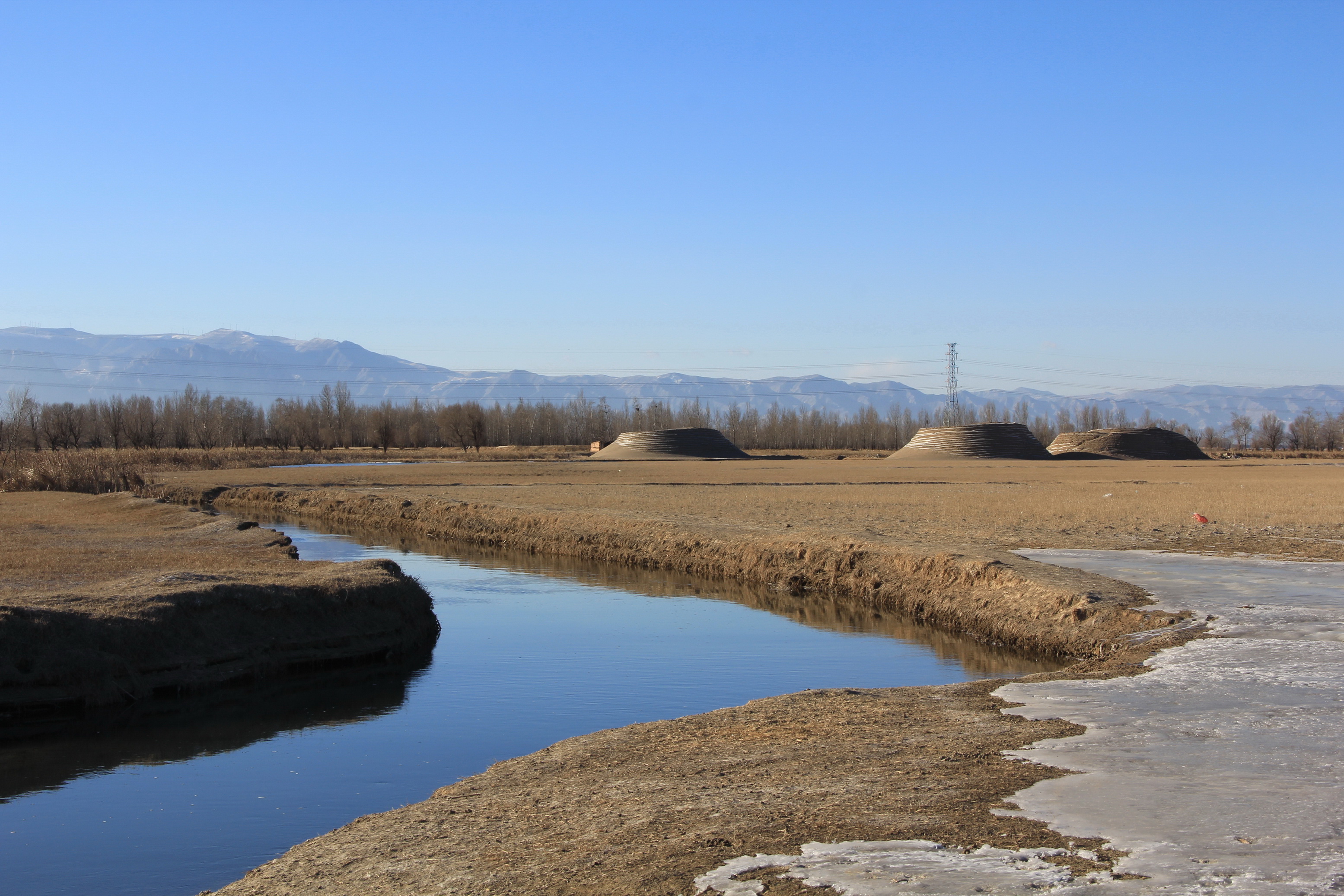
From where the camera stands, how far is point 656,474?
7019 centimetres

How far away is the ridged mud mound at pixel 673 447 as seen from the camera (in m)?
107

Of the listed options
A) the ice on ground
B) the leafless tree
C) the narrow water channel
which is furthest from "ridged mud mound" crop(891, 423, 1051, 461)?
the ice on ground

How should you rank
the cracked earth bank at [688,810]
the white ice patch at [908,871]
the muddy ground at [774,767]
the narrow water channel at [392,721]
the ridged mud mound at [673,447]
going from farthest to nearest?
the ridged mud mound at [673,447]
the narrow water channel at [392,721]
the muddy ground at [774,767]
the cracked earth bank at [688,810]
the white ice patch at [908,871]

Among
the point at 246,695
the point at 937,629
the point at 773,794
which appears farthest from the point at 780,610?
the point at 773,794

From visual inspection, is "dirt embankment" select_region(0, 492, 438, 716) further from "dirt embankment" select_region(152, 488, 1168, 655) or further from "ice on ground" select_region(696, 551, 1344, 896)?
"ice on ground" select_region(696, 551, 1344, 896)

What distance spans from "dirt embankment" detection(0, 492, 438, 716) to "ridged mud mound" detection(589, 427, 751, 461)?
82953mm

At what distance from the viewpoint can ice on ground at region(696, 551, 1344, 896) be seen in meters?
5.95

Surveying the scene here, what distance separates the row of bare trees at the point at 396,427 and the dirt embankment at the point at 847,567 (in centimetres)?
7042

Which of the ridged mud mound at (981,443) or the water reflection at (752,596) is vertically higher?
the ridged mud mound at (981,443)

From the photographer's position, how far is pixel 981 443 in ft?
350

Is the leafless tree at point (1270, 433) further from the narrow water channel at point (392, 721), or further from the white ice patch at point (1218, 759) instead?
the white ice patch at point (1218, 759)

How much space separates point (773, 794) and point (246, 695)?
962 cm

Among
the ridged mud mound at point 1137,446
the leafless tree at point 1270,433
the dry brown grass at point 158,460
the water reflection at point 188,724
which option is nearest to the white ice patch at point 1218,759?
the water reflection at point 188,724

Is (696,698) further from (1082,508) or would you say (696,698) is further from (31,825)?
(1082,508)
